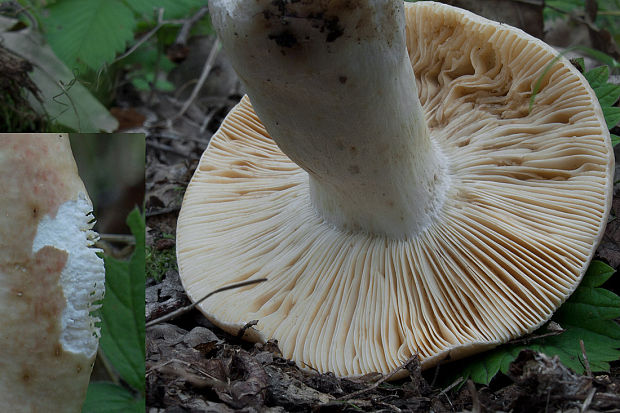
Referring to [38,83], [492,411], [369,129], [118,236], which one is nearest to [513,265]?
[492,411]

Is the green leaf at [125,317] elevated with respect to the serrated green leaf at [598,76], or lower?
lower

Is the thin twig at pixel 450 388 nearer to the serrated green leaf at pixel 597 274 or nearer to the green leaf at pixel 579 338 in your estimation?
the green leaf at pixel 579 338

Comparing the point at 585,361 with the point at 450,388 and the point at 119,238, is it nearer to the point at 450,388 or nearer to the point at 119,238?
the point at 450,388

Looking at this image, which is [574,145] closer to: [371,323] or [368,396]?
[371,323]

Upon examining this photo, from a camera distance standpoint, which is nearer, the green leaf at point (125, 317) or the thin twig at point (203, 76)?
the green leaf at point (125, 317)

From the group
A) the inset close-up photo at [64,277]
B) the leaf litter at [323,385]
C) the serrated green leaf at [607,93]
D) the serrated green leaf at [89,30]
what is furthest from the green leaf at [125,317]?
the serrated green leaf at [607,93]

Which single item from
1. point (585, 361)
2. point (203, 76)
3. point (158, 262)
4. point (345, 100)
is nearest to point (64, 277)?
point (345, 100)

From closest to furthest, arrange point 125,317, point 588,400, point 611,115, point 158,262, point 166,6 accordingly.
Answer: point 125,317 → point 588,400 → point 611,115 → point 158,262 → point 166,6
